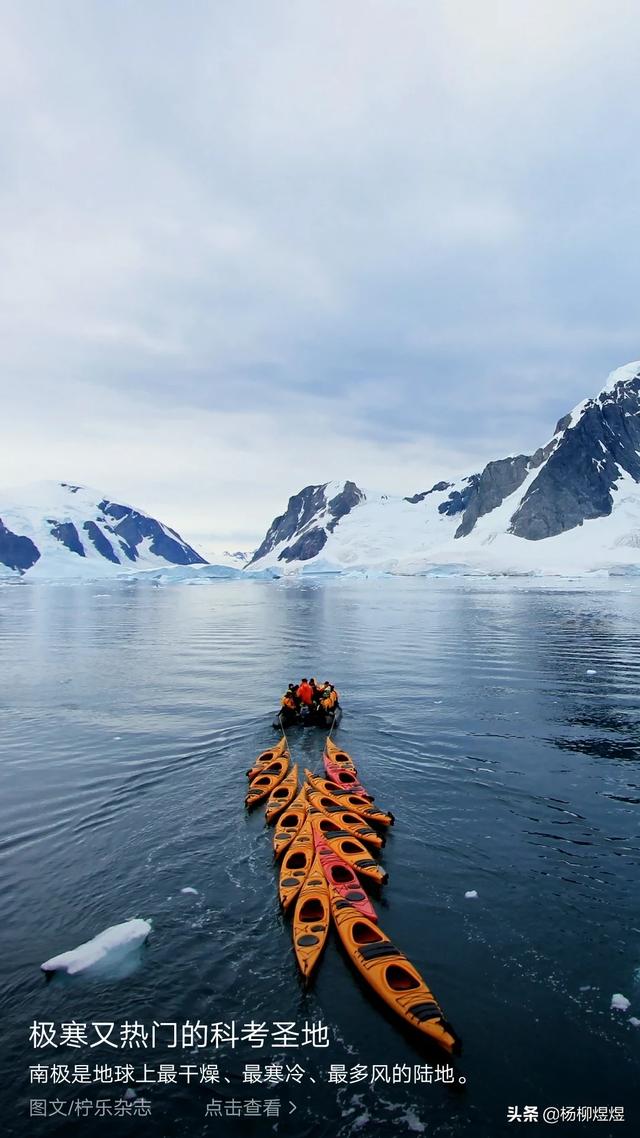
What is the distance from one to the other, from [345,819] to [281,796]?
92.0 inches

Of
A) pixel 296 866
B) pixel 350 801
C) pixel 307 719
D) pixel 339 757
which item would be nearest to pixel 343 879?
pixel 296 866

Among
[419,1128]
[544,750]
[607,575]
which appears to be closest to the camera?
[419,1128]

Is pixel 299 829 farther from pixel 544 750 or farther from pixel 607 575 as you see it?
pixel 607 575

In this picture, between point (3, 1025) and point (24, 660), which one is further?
point (24, 660)

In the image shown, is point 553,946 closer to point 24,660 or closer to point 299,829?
point 299,829

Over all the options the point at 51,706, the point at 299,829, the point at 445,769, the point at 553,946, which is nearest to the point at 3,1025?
the point at 299,829

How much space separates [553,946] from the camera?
970 centimetres

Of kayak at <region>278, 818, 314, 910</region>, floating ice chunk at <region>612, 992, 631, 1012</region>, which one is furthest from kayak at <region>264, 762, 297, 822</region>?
floating ice chunk at <region>612, 992, 631, 1012</region>

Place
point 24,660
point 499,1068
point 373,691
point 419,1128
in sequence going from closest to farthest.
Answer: point 419,1128, point 499,1068, point 373,691, point 24,660

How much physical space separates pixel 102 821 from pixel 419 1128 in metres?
9.93

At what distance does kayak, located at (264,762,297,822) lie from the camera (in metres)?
14.6

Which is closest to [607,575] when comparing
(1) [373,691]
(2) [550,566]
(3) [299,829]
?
(2) [550,566]

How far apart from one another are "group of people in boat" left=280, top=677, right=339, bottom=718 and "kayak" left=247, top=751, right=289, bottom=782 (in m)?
4.83

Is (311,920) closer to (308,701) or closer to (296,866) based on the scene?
(296,866)
